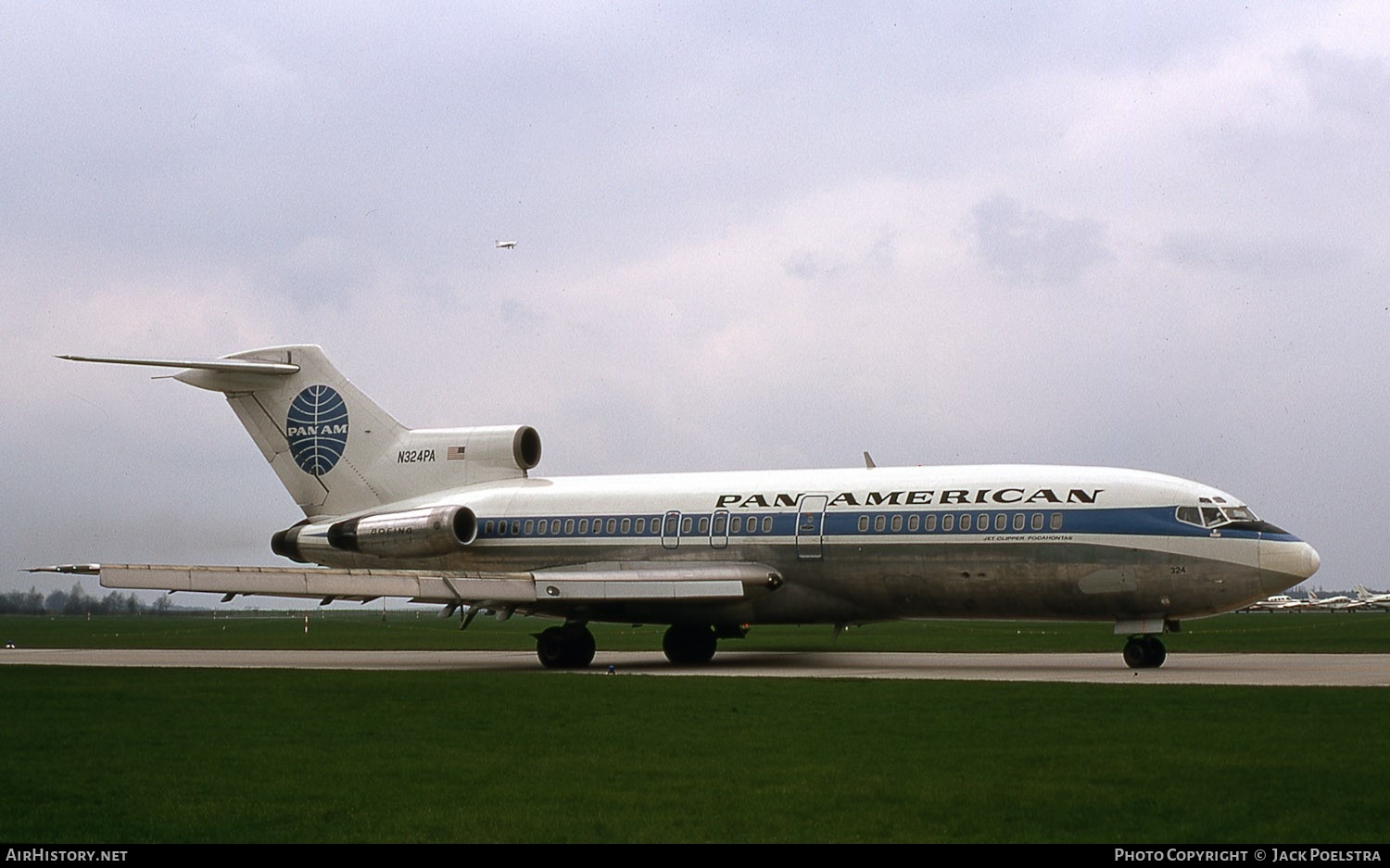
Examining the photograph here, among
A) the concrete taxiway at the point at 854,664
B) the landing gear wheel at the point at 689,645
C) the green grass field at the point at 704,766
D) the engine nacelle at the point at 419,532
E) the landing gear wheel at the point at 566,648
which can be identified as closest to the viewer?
the green grass field at the point at 704,766

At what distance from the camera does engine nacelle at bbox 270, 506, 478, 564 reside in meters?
34.1

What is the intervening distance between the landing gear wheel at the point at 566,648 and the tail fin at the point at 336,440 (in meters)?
6.26

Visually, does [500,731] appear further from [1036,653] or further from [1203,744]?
[1036,653]

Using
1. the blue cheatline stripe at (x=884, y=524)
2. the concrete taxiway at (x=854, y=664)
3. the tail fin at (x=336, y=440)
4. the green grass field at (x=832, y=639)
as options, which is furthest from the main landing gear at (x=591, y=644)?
the tail fin at (x=336, y=440)

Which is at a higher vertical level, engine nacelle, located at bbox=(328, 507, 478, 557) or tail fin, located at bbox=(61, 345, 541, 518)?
tail fin, located at bbox=(61, 345, 541, 518)

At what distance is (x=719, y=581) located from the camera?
30859 millimetres

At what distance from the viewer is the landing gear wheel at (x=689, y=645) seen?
109ft

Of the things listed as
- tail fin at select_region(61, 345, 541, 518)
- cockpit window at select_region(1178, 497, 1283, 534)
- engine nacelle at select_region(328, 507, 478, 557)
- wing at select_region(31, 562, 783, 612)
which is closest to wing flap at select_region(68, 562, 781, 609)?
wing at select_region(31, 562, 783, 612)

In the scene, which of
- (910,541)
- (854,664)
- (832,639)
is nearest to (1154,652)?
(910,541)

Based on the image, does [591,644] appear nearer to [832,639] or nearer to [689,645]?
[689,645]

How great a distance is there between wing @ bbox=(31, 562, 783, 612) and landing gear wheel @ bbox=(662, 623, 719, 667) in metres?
2.06

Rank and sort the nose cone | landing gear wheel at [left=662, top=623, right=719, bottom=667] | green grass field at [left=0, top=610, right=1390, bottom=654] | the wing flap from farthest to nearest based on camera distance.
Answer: green grass field at [left=0, top=610, right=1390, bottom=654]
landing gear wheel at [left=662, top=623, right=719, bottom=667]
the wing flap
the nose cone

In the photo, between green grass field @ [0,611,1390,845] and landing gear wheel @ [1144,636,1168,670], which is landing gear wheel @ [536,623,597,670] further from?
landing gear wheel @ [1144,636,1168,670]

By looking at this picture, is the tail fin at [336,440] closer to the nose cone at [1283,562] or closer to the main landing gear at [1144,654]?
the main landing gear at [1144,654]
